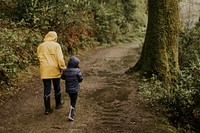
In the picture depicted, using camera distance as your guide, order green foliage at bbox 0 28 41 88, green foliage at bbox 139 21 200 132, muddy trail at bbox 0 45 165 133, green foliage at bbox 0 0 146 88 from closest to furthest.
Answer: muddy trail at bbox 0 45 165 133 < green foliage at bbox 139 21 200 132 < green foliage at bbox 0 28 41 88 < green foliage at bbox 0 0 146 88

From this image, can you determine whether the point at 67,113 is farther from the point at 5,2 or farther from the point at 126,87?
the point at 5,2

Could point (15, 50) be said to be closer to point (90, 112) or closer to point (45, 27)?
point (45, 27)

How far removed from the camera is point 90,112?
8.43 meters

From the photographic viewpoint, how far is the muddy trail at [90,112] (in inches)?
289

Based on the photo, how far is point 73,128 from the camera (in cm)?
720

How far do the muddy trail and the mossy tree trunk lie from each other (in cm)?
103

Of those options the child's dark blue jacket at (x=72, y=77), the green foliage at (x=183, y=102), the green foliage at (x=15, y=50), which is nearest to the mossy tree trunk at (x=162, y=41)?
the green foliage at (x=183, y=102)

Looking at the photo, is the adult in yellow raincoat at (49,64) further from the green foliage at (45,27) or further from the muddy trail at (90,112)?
the green foliage at (45,27)

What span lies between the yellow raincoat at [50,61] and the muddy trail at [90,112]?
1.00 metres

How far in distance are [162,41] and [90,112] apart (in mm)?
4771

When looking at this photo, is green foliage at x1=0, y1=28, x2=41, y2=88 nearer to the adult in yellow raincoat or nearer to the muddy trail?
the muddy trail

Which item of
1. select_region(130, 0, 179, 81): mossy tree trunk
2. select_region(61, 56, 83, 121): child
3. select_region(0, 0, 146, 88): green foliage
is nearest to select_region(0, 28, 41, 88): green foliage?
select_region(0, 0, 146, 88): green foliage

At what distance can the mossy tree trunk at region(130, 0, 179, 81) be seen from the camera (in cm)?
1188

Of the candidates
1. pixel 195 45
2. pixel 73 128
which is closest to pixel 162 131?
pixel 73 128
